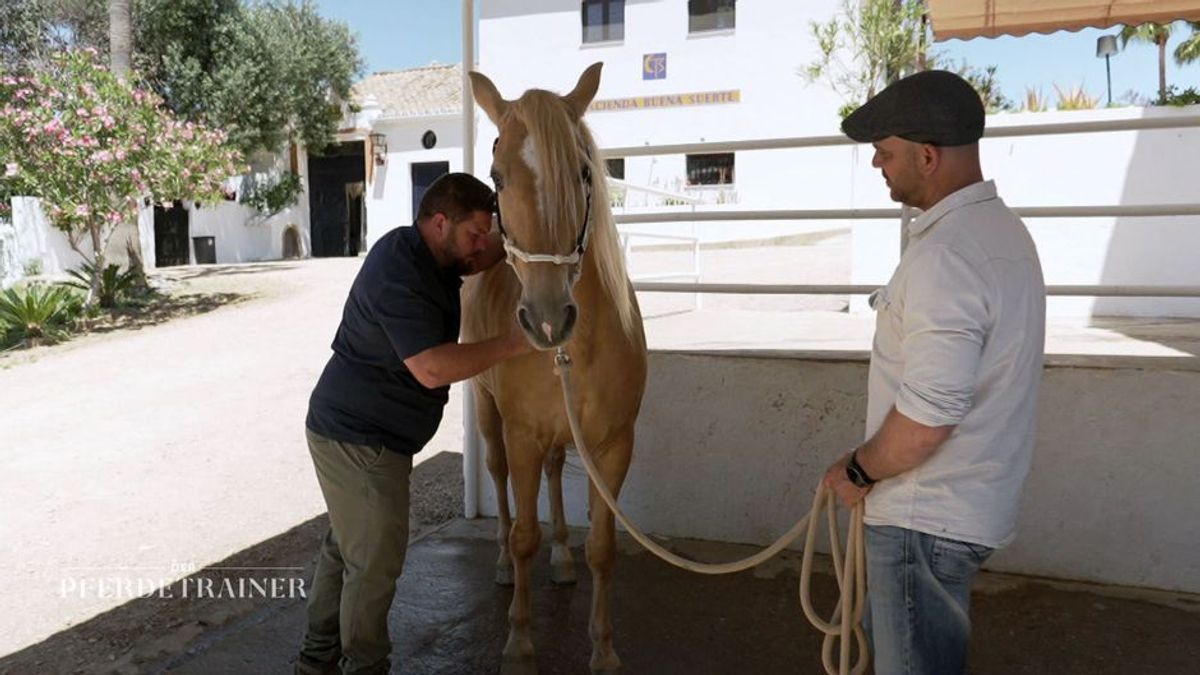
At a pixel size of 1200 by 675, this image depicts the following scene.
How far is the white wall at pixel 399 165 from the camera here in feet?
79.7

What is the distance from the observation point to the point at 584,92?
101 inches

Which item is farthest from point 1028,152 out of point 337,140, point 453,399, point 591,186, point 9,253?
point 337,140

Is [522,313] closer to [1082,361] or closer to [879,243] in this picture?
[1082,361]

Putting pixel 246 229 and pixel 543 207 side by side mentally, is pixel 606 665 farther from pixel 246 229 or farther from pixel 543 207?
pixel 246 229

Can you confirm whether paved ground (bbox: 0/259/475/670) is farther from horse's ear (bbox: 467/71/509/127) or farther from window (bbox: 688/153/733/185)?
window (bbox: 688/153/733/185)

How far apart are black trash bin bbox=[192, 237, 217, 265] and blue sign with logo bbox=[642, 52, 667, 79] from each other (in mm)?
12213

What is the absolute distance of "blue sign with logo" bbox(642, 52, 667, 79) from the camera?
20797 mm

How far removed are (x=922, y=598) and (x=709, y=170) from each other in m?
18.3

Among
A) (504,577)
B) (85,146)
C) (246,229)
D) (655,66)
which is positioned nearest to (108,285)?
(85,146)

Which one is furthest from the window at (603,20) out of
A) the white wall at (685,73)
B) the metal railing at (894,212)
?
the metal railing at (894,212)

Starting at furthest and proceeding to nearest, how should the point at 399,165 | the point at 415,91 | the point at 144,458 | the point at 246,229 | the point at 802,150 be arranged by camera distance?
1. the point at 415,91
2. the point at 399,165
3. the point at 246,229
4. the point at 802,150
5. the point at 144,458

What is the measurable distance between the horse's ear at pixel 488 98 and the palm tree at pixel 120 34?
1377cm

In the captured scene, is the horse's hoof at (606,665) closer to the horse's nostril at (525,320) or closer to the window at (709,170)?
the horse's nostril at (525,320)

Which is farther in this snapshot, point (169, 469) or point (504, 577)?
point (169, 469)
